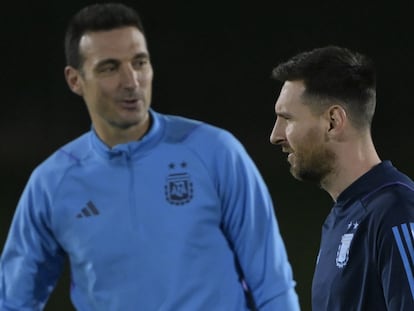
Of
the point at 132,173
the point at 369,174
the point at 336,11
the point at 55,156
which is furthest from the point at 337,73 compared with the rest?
the point at 336,11

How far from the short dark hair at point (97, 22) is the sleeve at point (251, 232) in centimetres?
34

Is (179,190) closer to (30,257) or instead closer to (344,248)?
(30,257)

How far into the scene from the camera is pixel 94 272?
2.13m

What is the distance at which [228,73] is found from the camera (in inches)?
181

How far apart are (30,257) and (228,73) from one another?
2.50m

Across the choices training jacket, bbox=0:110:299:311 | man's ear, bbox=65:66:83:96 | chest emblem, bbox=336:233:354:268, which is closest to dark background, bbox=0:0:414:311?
man's ear, bbox=65:66:83:96

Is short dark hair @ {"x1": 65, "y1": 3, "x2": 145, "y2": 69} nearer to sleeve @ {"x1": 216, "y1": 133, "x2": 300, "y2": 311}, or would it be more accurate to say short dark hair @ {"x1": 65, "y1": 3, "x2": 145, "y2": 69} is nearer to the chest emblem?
sleeve @ {"x1": 216, "y1": 133, "x2": 300, "y2": 311}

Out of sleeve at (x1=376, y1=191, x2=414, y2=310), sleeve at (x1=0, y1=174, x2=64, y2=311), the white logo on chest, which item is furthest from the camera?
sleeve at (x1=0, y1=174, x2=64, y2=311)

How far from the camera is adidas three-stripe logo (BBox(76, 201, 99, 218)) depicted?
2152 millimetres

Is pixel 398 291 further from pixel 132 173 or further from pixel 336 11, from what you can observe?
pixel 336 11

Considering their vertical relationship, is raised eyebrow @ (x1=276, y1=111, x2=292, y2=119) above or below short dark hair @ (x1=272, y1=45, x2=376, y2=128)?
below

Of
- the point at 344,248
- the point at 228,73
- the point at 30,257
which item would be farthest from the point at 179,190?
the point at 228,73

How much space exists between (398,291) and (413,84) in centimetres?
315

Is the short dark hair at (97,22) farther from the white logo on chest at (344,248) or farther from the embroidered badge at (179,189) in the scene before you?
the white logo on chest at (344,248)
